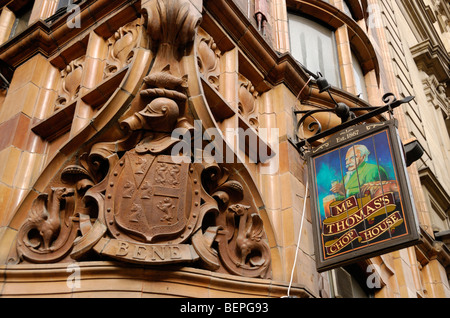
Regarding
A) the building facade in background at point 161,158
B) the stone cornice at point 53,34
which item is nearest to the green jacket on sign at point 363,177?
the building facade in background at point 161,158

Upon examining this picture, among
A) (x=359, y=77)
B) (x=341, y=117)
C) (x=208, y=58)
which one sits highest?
(x=359, y=77)

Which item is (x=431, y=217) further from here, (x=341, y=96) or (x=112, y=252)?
(x=112, y=252)

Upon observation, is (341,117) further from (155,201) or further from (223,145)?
(155,201)

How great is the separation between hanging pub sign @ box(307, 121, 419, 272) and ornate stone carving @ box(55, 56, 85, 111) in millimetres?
3130

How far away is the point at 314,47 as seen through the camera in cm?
939

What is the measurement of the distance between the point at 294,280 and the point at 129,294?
5.98ft

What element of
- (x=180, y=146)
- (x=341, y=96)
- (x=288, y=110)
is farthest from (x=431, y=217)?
(x=180, y=146)

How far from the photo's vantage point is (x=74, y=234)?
5.34 meters

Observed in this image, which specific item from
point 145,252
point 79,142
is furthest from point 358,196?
point 79,142

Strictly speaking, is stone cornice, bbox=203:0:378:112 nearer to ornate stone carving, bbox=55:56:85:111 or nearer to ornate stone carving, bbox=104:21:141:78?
ornate stone carving, bbox=104:21:141:78

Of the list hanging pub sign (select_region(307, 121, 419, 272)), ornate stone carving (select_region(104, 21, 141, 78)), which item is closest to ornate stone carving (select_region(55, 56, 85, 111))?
ornate stone carving (select_region(104, 21, 141, 78))

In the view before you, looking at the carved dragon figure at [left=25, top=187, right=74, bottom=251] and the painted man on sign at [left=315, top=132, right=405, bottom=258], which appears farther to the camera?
the painted man on sign at [left=315, top=132, right=405, bottom=258]

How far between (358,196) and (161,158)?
2.21 meters

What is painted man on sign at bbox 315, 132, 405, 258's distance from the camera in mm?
5438
